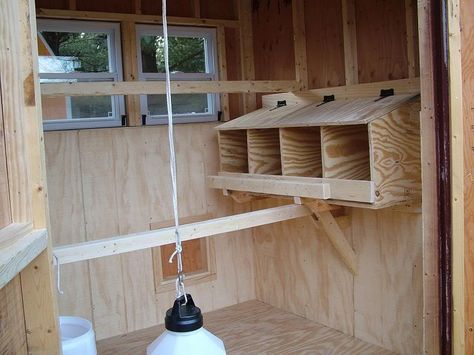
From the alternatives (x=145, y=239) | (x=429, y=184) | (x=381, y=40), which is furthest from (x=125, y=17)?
(x=429, y=184)

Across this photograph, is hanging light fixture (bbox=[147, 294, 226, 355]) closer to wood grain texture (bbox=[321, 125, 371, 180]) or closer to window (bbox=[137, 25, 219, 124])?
wood grain texture (bbox=[321, 125, 371, 180])

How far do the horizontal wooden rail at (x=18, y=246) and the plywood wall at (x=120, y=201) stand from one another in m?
2.19

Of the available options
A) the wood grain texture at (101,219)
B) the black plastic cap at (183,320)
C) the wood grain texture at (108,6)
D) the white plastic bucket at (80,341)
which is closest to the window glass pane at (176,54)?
the wood grain texture at (108,6)

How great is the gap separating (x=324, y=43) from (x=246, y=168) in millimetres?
956

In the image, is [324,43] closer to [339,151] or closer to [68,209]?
[339,151]

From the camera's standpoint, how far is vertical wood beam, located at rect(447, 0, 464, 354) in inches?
73.7

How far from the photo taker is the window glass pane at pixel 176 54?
3.84 meters

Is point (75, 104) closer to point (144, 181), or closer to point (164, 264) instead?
point (144, 181)

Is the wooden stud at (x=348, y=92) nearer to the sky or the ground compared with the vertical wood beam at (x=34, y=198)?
nearer to the sky

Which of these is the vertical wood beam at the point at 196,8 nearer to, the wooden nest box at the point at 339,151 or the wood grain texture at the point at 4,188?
the wooden nest box at the point at 339,151

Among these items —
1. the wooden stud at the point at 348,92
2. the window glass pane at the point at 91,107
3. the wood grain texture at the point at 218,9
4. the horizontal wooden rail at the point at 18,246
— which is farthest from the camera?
the wood grain texture at the point at 218,9

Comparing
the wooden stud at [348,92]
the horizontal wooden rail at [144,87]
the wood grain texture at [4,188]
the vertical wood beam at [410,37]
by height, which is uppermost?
the vertical wood beam at [410,37]

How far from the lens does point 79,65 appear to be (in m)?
3.64

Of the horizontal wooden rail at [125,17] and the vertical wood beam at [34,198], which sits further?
the horizontal wooden rail at [125,17]
